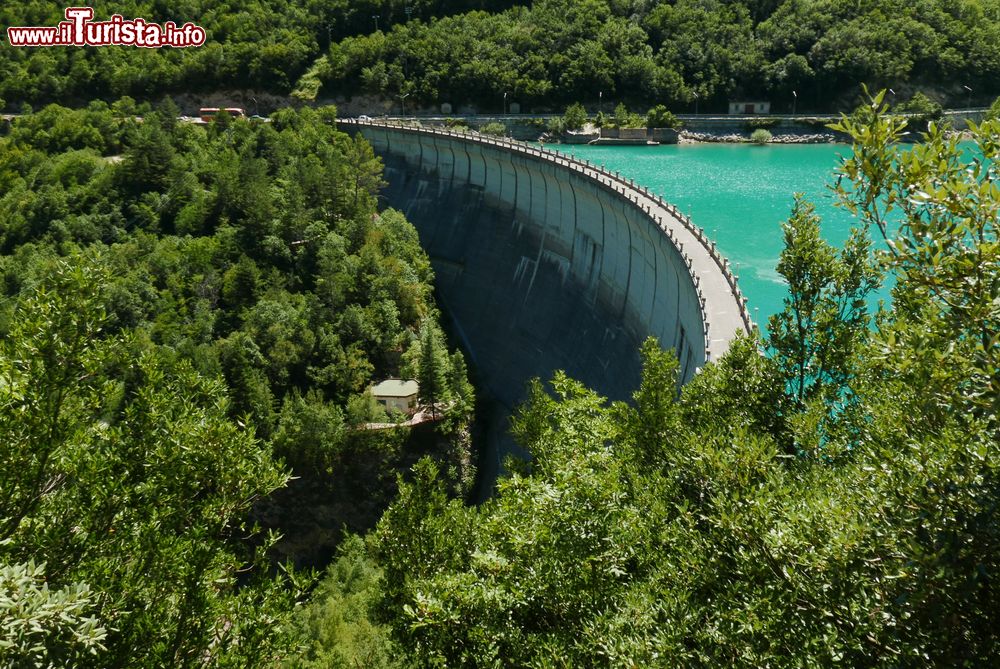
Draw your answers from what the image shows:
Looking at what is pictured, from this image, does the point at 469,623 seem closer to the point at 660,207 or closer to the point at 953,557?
the point at 953,557

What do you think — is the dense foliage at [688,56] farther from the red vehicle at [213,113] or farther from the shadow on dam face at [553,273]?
the shadow on dam face at [553,273]

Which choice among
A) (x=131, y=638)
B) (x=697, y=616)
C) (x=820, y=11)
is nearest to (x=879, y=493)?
(x=697, y=616)

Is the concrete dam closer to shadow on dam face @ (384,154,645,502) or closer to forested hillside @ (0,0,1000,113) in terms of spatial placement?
shadow on dam face @ (384,154,645,502)

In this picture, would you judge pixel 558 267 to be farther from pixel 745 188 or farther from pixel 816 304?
pixel 745 188

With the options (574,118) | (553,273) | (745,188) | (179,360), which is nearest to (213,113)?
(574,118)

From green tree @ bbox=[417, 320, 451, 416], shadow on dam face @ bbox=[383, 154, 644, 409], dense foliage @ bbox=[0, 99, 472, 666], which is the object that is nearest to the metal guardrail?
shadow on dam face @ bbox=[383, 154, 644, 409]

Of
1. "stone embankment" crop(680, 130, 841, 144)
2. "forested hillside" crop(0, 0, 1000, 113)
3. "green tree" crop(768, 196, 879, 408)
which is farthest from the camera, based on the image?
"forested hillside" crop(0, 0, 1000, 113)
